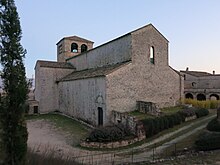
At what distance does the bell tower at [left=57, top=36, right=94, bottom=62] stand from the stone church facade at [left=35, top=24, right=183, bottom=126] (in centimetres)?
942

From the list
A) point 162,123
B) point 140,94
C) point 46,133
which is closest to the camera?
point 162,123

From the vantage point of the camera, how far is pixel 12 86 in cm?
629

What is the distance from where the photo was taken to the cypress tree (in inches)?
247

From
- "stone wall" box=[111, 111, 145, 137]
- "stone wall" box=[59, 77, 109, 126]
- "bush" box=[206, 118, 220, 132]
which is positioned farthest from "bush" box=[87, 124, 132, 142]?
"bush" box=[206, 118, 220, 132]

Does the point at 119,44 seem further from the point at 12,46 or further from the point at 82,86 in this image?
the point at 12,46

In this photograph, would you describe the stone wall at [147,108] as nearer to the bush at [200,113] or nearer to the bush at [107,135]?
the bush at [107,135]

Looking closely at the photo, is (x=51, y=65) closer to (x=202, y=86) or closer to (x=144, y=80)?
(x=144, y=80)

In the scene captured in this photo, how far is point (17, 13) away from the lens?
21.3ft

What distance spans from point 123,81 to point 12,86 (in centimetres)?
1819

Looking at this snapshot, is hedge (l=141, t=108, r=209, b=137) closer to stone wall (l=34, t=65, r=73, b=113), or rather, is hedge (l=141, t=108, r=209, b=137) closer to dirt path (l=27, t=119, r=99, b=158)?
dirt path (l=27, t=119, r=99, b=158)

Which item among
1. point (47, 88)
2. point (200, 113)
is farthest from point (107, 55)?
point (200, 113)

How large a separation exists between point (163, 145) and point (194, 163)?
4.51m

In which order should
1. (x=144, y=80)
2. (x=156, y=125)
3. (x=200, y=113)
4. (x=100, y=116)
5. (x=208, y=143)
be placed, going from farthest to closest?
1. (x=144, y=80)
2. (x=200, y=113)
3. (x=100, y=116)
4. (x=156, y=125)
5. (x=208, y=143)

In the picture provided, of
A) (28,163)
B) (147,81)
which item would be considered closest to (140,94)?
(147,81)
